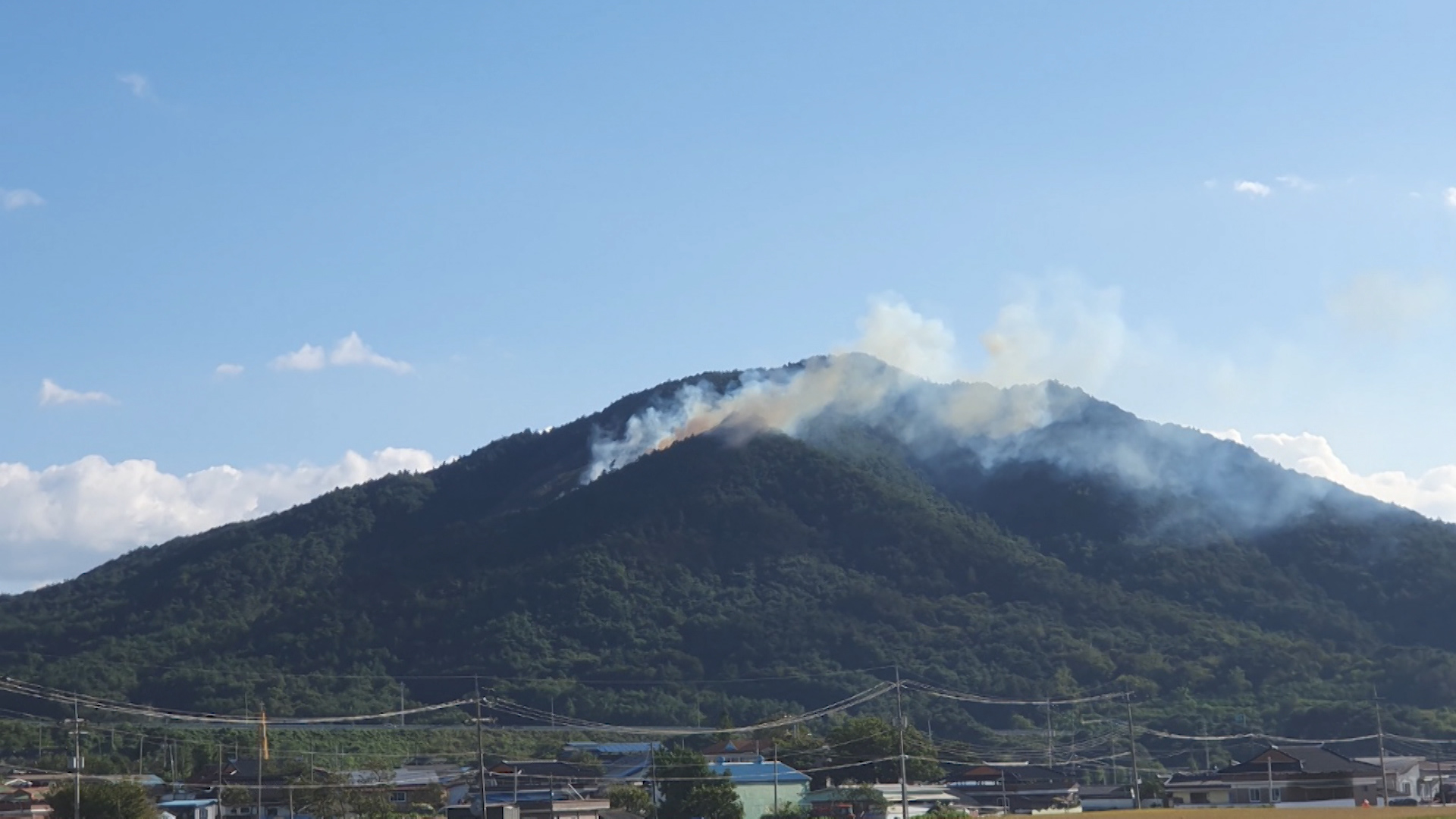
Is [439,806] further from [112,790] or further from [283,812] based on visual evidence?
[112,790]

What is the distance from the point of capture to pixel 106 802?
90.8 meters

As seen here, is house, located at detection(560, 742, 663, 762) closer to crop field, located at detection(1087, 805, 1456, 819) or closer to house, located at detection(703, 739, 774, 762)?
house, located at detection(703, 739, 774, 762)

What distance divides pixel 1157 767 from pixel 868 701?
124ft

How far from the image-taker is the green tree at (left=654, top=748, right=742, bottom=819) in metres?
109

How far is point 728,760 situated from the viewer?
142 m

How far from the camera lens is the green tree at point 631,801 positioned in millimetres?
113062

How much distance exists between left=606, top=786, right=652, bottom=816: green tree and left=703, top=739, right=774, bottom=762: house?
918 inches

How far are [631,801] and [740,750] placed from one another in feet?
123

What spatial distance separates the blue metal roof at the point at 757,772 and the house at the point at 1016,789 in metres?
12.5

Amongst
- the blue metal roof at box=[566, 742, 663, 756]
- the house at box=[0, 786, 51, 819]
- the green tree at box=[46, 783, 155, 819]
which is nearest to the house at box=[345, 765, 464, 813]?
the house at box=[0, 786, 51, 819]

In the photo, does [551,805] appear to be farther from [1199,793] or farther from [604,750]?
[604,750]

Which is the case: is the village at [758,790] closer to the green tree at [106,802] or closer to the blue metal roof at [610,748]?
the green tree at [106,802]

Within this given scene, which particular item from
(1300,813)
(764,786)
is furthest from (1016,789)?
(1300,813)

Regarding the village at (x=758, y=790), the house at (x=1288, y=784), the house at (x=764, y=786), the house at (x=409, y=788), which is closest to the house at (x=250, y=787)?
the village at (x=758, y=790)
